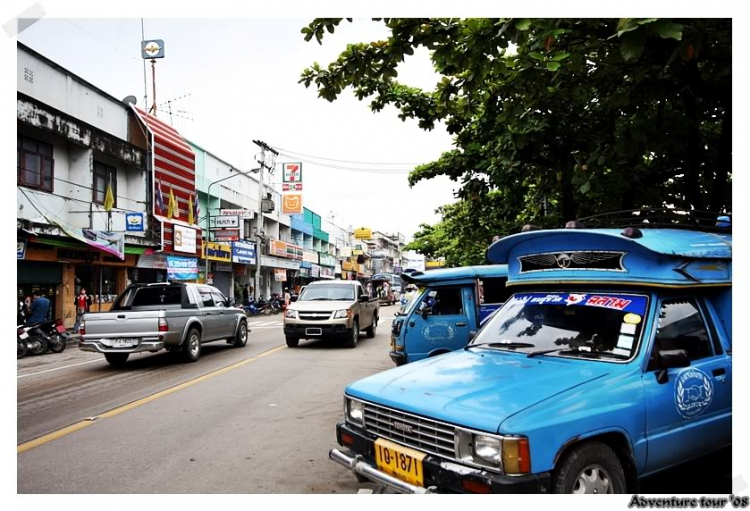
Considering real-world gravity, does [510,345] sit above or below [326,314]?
above

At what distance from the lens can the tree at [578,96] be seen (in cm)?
508

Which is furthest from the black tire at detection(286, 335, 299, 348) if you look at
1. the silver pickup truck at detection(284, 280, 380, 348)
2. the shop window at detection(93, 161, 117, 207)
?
the shop window at detection(93, 161, 117, 207)

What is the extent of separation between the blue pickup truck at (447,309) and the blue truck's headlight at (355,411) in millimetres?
4695

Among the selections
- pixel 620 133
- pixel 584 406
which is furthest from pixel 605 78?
pixel 584 406

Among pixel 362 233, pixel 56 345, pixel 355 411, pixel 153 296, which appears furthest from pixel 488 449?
pixel 362 233

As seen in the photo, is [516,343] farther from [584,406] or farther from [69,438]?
[69,438]

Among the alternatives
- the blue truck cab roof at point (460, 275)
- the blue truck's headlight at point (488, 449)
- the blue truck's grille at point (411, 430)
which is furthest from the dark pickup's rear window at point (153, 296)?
the blue truck's headlight at point (488, 449)

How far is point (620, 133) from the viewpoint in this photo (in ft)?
23.0

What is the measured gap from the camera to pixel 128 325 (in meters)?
10.4

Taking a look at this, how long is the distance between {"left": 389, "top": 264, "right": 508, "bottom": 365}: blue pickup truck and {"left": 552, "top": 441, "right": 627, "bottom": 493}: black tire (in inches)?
207

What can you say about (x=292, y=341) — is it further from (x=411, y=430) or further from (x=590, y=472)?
(x=590, y=472)

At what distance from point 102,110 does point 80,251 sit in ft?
21.6

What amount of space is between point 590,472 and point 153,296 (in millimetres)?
11001

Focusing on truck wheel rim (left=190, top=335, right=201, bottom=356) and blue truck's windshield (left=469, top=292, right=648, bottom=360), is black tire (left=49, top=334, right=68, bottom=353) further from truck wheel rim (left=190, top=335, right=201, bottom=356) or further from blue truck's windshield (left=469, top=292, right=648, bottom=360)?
blue truck's windshield (left=469, top=292, right=648, bottom=360)
